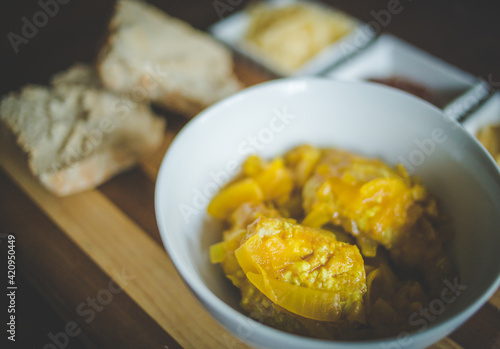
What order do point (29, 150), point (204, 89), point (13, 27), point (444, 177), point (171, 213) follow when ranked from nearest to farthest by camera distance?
1. point (171, 213)
2. point (444, 177)
3. point (29, 150)
4. point (204, 89)
5. point (13, 27)

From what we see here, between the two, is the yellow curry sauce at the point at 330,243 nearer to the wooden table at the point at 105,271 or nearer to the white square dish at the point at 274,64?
the wooden table at the point at 105,271

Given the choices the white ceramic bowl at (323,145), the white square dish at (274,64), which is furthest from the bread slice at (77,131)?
the white square dish at (274,64)

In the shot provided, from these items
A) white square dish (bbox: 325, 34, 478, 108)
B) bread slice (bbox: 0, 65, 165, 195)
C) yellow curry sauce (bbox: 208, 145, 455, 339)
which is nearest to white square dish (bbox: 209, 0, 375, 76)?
white square dish (bbox: 325, 34, 478, 108)

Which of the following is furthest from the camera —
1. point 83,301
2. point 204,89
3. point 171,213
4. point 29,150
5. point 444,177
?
point 204,89

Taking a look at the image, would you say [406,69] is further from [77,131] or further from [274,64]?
[77,131]

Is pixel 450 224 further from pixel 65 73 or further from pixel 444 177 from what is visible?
pixel 65 73

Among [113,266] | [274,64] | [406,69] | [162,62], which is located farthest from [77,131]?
[406,69]

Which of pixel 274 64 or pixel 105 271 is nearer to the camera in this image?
pixel 105 271

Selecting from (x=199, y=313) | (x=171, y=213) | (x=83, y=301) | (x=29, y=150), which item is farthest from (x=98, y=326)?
(x=29, y=150)
